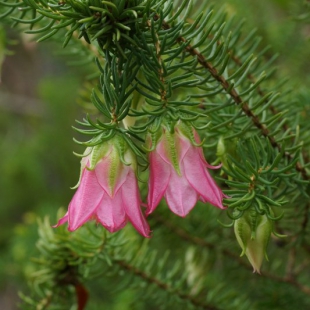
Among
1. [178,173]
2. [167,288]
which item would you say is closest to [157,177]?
[178,173]

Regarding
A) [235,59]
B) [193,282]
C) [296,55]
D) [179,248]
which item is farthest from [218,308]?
[296,55]

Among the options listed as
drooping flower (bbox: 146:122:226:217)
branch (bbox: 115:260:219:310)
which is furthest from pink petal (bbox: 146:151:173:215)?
branch (bbox: 115:260:219:310)

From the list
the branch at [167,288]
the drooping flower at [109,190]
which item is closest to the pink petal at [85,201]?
the drooping flower at [109,190]

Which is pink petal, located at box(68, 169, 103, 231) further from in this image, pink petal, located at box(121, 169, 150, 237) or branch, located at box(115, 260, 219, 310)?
branch, located at box(115, 260, 219, 310)

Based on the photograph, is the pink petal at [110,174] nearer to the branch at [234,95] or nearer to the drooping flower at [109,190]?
the drooping flower at [109,190]

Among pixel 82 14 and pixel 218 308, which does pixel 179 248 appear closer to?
pixel 218 308
